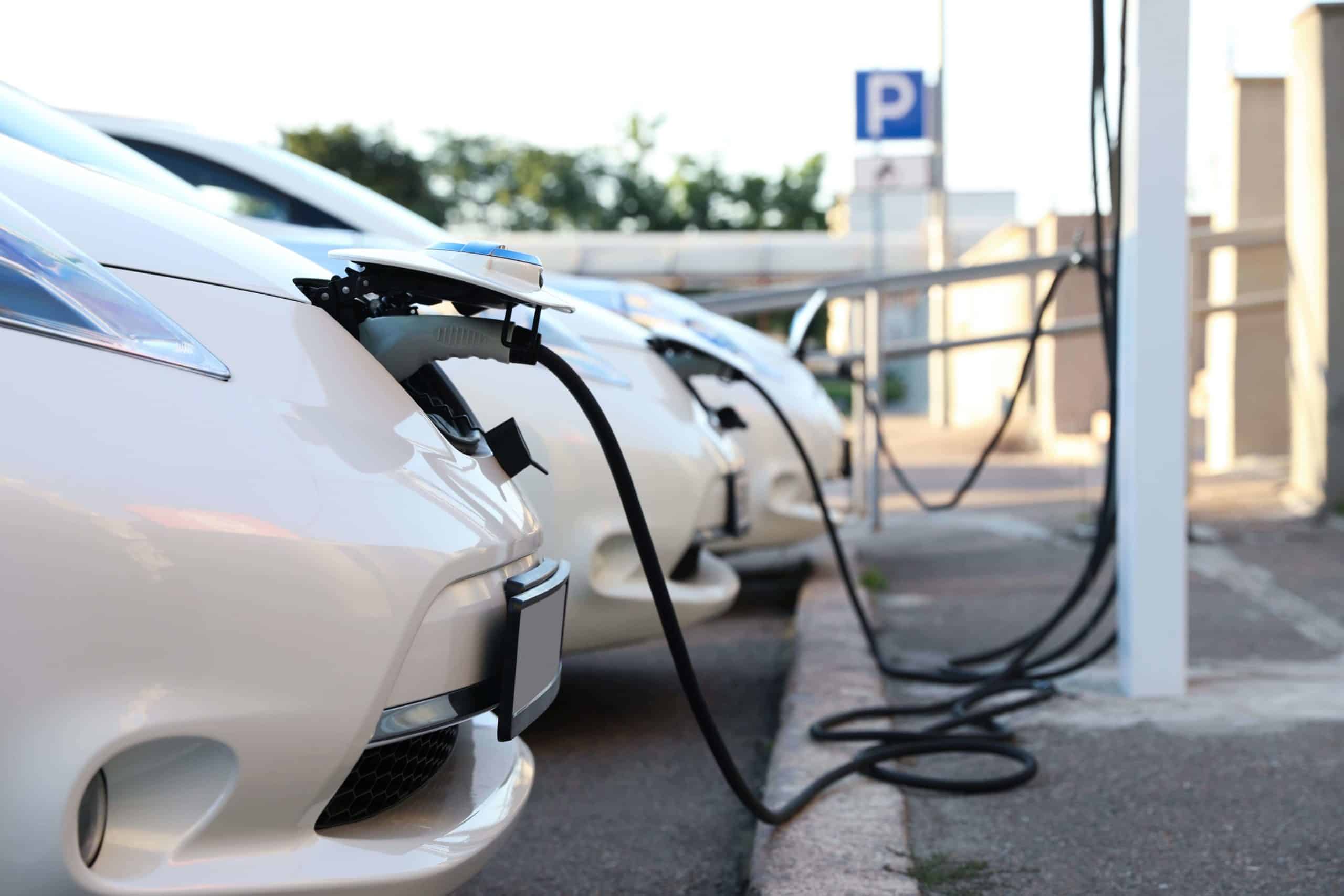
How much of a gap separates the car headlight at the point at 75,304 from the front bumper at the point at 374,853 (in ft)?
1.55

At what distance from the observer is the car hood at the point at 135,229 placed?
4.85ft

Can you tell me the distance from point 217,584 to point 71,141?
1495mm

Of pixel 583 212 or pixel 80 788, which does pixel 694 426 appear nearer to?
pixel 80 788

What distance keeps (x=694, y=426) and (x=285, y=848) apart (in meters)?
2.00

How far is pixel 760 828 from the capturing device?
95.8 inches

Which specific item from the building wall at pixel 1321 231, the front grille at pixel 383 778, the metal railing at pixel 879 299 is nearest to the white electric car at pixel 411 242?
the metal railing at pixel 879 299

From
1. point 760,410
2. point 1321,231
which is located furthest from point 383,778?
point 1321,231

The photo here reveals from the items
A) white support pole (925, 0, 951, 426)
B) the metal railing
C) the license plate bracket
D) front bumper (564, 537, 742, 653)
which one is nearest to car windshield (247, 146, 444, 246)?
front bumper (564, 537, 742, 653)

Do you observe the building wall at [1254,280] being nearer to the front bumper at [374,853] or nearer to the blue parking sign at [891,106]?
the blue parking sign at [891,106]

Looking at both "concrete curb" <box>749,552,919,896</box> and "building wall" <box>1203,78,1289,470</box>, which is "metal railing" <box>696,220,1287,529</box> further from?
"concrete curb" <box>749,552,919,896</box>

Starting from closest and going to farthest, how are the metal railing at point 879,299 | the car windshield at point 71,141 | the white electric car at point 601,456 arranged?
the car windshield at point 71,141 < the white electric car at point 601,456 < the metal railing at point 879,299

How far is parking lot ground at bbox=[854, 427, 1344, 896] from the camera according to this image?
226 centimetres

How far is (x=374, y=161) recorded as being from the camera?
4756 centimetres

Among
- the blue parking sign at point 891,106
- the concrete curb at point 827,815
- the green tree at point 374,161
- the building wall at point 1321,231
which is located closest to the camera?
the concrete curb at point 827,815
